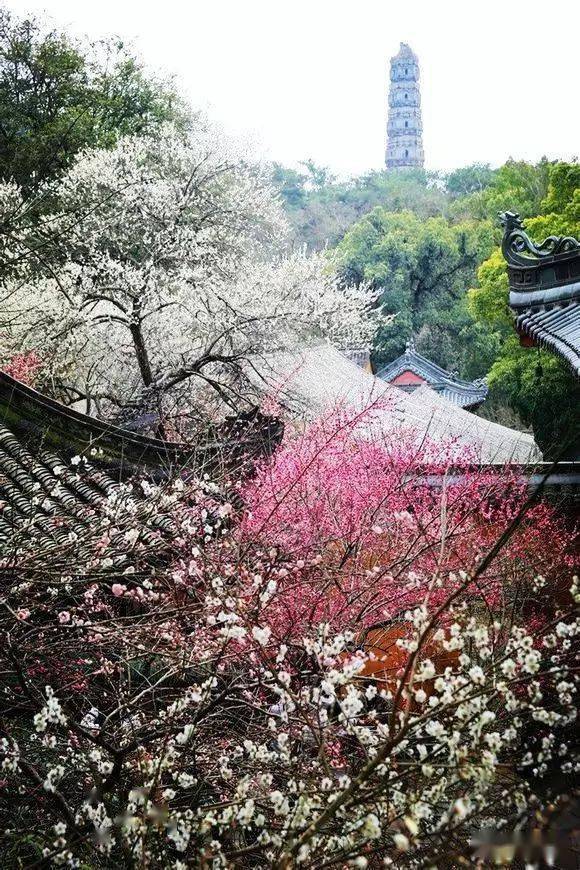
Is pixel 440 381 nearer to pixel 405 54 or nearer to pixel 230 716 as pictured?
pixel 230 716

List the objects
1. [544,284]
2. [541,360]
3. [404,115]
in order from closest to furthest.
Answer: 1. [544,284]
2. [541,360]
3. [404,115]

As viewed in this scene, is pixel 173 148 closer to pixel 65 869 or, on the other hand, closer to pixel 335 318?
pixel 335 318

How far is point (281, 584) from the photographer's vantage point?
263 inches

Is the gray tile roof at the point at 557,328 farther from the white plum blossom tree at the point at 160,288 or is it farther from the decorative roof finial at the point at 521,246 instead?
the white plum blossom tree at the point at 160,288

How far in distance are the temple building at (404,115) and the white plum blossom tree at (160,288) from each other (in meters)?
80.0

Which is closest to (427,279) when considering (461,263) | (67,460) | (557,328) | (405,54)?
(461,263)

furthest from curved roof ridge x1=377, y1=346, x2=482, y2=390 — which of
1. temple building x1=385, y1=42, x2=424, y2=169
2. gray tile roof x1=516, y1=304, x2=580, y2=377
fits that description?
temple building x1=385, y1=42, x2=424, y2=169

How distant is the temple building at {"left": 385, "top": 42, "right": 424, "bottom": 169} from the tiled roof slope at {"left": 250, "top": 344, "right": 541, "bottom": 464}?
8035 cm

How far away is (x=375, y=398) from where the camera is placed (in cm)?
1958

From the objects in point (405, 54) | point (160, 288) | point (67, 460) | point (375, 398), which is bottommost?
point (375, 398)

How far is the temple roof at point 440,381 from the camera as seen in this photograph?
3438 centimetres

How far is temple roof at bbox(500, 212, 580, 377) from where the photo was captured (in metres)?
10.0

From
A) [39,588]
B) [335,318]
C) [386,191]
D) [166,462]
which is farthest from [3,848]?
[386,191]

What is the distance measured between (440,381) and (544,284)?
2509 centimetres
